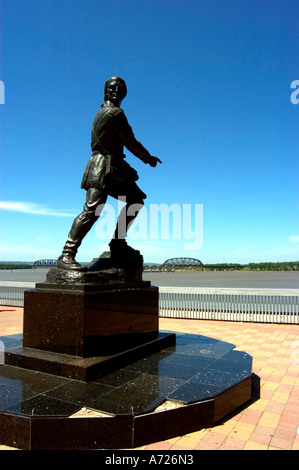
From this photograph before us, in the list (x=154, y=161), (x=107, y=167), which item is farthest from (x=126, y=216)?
(x=154, y=161)

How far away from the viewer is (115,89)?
4758mm

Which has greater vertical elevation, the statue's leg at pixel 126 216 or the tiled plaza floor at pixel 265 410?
the statue's leg at pixel 126 216

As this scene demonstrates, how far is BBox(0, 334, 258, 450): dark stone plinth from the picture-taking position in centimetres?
271

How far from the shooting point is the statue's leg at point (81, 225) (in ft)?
14.4

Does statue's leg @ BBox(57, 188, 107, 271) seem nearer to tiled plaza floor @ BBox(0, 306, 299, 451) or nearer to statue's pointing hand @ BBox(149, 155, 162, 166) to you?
statue's pointing hand @ BBox(149, 155, 162, 166)

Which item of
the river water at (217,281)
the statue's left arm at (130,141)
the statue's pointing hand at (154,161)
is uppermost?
the statue's left arm at (130,141)

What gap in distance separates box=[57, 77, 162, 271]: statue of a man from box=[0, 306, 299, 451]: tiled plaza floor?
2346mm

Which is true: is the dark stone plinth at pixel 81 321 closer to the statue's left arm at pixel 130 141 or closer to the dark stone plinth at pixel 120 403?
the dark stone plinth at pixel 120 403

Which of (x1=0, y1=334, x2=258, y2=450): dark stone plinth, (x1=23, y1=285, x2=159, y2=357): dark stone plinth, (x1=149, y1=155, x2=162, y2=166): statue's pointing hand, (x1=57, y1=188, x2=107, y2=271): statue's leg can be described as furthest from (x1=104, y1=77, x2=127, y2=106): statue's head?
(x1=0, y1=334, x2=258, y2=450): dark stone plinth

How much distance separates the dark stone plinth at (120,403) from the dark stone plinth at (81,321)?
1.16 ft

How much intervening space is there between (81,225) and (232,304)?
6612mm

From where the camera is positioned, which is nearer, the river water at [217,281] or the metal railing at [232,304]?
the metal railing at [232,304]

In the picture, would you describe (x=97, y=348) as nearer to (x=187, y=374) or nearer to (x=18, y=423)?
(x=187, y=374)

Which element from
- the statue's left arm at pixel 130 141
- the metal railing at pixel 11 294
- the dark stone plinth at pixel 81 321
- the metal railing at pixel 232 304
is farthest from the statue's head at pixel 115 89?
the metal railing at pixel 11 294
